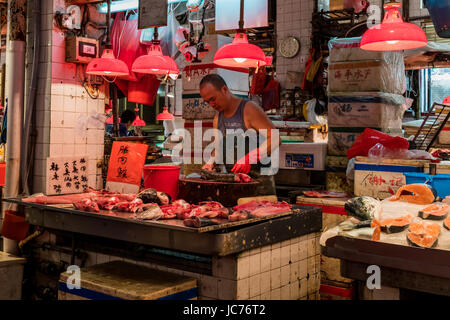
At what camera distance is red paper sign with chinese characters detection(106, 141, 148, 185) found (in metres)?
4.45

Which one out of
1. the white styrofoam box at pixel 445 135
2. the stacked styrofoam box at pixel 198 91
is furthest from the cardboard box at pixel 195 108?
the white styrofoam box at pixel 445 135

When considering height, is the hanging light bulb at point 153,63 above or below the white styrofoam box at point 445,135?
above

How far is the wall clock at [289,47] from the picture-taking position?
12031 millimetres

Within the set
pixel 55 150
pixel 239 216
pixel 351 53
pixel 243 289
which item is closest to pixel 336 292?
pixel 243 289

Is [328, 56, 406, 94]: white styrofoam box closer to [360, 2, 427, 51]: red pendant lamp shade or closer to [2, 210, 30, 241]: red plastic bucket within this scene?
[360, 2, 427, 51]: red pendant lamp shade

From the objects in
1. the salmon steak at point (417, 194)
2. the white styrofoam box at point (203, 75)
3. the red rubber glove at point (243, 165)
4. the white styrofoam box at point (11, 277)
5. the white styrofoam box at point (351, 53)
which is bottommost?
the white styrofoam box at point (11, 277)

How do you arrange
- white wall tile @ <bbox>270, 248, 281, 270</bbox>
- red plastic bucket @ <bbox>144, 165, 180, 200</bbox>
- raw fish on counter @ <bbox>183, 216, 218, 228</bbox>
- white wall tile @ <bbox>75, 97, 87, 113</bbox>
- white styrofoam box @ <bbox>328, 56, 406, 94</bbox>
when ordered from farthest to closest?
white styrofoam box @ <bbox>328, 56, 406, 94</bbox>, white wall tile @ <bbox>75, 97, 87, 113</bbox>, red plastic bucket @ <bbox>144, 165, 180, 200</bbox>, white wall tile @ <bbox>270, 248, 281, 270</bbox>, raw fish on counter @ <bbox>183, 216, 218, 228</bbox>

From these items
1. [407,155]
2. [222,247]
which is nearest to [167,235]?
[222,247]

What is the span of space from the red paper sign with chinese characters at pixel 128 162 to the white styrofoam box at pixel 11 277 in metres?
1.53

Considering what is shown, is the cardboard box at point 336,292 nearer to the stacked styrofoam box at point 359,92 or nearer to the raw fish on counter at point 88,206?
the raw fish on counter at point 88,206

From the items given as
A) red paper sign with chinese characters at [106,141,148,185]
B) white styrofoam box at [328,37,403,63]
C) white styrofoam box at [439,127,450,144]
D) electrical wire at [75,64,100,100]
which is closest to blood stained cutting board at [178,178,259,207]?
red paper sign with chinese characters at [106,141,148,185]

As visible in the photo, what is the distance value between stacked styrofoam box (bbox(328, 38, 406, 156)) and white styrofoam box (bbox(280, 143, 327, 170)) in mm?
170

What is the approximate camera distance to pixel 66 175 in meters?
5.63

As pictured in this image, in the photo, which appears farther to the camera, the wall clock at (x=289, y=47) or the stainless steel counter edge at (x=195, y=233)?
the wall clock at (x=289, y=47)
